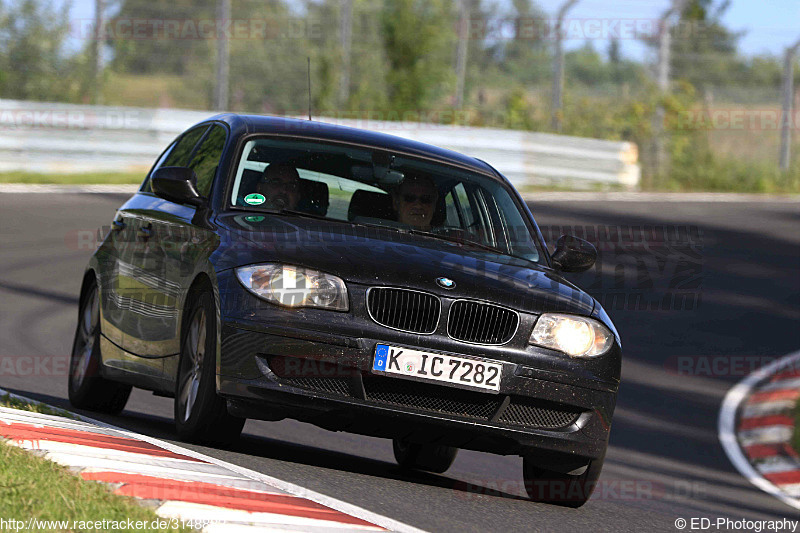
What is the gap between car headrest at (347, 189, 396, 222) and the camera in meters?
7.18

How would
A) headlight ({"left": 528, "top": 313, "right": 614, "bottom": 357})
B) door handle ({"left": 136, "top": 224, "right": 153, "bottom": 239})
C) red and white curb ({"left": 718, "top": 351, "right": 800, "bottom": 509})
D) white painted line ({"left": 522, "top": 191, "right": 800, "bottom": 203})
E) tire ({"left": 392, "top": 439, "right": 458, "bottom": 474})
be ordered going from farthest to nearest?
white painted line ({"left": 522, "top": 191, "right": 800, "bottom": 203}) → red and white curb ({"left": 718, "top": 351, "right": 800, "bottom": 509}) → tire ({"left": 392, "top": 439, "right": 458, "bottom": 474}) → door handle ({"left": 136, "top": 224, "right": 153, "bottom": 239}) → headlight ({"left": 528, "top": 313, "right": 614, "bottom": 357})

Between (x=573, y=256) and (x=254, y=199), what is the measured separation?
1.74 metres

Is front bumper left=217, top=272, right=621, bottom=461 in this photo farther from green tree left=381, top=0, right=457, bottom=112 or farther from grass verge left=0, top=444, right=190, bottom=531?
green tree left=381, top=0, right=457, bottom=112

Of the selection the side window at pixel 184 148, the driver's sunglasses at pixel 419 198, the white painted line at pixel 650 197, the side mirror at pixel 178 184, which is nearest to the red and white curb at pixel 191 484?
the side mirror at pixel 178 184

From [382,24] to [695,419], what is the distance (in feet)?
63.6

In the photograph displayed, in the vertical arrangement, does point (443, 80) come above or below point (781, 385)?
above

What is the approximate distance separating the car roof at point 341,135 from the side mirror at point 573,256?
0.67m

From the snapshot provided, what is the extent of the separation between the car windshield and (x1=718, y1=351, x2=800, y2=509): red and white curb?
12.3ft

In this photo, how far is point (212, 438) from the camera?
6.38 metres

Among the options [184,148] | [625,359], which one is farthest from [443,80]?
[184,148]

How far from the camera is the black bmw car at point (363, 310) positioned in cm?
603

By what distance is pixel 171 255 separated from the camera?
707 cm

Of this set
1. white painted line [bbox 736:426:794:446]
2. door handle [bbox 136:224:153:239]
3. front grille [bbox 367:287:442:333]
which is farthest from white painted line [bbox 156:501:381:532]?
white painted line [bbox 736:426:794:446]

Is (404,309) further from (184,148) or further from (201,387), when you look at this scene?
(184,148)
